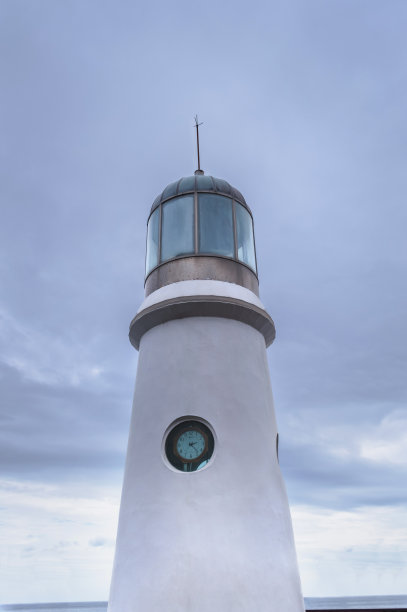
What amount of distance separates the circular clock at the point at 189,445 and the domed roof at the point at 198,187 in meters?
5.54

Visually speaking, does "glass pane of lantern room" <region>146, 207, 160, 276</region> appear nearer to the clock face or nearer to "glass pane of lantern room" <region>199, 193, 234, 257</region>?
"glass pane of lantern room" <region>199, 193, 234, 257</region>

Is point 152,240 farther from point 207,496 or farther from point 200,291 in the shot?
point 207,496

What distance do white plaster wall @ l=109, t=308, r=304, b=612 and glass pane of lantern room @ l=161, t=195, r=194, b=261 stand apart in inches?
75.2

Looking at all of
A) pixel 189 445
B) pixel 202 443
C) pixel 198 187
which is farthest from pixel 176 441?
pixel 198 187

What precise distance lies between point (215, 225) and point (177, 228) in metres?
0.89

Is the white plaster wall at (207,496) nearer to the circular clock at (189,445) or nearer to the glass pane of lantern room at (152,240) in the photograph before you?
the circular clock at (189,445)

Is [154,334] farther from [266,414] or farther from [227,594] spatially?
[227,594]

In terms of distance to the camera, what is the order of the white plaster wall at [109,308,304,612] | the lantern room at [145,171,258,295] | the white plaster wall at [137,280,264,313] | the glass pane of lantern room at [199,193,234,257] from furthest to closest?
the glass pane of lantern room at [199,193,234,257] < the lantern room at [145,171,258,295] < the white plaster wall at [137,280,264,313] < the white plaster wall at [109,308,304,612]

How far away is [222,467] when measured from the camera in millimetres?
8367

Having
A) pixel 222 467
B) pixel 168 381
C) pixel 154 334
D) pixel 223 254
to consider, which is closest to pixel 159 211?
pixel 223 254

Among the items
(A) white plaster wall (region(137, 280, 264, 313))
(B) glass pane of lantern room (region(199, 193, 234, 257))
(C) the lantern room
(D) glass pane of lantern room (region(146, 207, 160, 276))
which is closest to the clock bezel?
(A) white plaster wall (region(137, 280, 264, 313))

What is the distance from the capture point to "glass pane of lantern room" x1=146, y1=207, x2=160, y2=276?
11.5 meters

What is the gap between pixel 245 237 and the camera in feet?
38.3

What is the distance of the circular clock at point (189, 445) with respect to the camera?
28.0 feet
